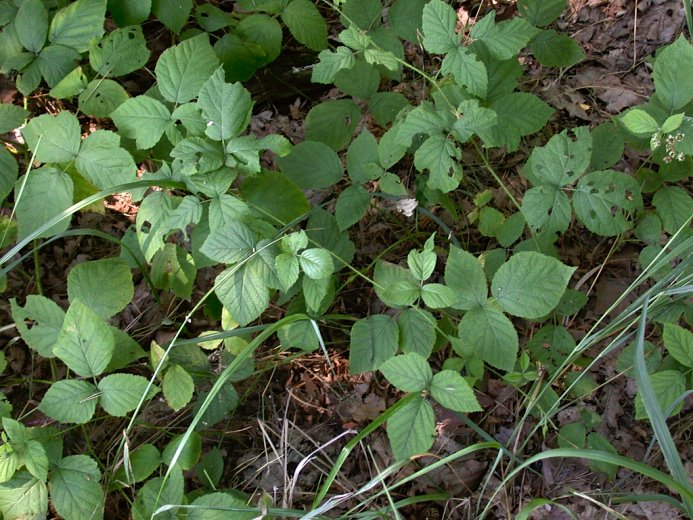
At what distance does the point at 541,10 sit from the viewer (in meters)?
1.94

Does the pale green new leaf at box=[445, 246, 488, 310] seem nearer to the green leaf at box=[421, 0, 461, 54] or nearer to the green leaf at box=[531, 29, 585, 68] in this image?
the green leaf at box=[421, 0, 461, 54]

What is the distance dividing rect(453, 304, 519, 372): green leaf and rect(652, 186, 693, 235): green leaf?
651mm

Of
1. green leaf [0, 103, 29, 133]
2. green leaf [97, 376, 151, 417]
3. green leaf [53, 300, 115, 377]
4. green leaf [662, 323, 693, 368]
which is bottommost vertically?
green leaf [97, 376, 151, 417]

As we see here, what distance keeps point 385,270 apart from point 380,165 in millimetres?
362

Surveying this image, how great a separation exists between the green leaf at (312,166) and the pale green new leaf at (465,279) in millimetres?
491

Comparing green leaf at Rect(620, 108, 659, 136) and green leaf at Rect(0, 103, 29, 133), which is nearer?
green leaf at Rect(620, 108, 659, 136)

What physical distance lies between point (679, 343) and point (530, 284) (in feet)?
1.38

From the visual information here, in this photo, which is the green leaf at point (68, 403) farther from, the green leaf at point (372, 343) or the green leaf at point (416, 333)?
the green leaf at point (416, 333)

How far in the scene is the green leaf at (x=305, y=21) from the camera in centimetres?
204

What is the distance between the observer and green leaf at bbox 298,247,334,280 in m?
1.54

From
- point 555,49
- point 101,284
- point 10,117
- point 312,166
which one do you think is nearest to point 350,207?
point 312,166

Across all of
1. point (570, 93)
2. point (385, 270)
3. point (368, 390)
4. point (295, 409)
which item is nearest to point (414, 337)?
point (385, 270)

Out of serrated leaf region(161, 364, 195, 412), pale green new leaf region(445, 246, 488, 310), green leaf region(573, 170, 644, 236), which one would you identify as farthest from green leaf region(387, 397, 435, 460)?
green leaf region(573, 170, 644, 236)

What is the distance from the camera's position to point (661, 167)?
1872 mm
